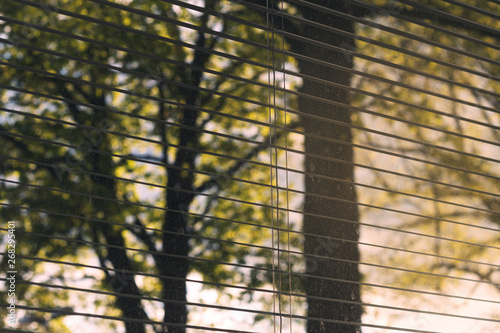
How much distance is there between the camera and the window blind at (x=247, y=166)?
3.24 feet

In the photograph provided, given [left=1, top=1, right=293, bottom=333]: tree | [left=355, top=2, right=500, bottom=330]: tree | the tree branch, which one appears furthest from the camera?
[left=355, top=2, right=500, bottom=330]: tree

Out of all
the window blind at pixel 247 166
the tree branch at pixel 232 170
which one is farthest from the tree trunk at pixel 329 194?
the tree branch at pixel 232 170

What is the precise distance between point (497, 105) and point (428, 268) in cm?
53

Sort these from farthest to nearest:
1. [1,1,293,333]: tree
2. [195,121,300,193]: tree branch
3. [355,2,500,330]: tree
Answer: [355,2,500,330]: tree → [195,121,300,193]: tree branch → [1,1,293,333]: tree

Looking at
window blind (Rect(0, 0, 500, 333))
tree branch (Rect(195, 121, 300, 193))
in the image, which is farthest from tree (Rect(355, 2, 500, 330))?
tree branch (Rect(195, 121, 300, 193))

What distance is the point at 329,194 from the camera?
1.20 m

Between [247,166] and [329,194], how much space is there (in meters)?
0.21

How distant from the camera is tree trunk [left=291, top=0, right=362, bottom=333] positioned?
115cm

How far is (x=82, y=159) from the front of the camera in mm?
1054

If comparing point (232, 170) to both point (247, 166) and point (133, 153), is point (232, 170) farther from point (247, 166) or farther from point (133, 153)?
point (133, 153)

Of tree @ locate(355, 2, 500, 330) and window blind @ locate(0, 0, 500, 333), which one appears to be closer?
window blind @ locate(0, 0, 500, 333)

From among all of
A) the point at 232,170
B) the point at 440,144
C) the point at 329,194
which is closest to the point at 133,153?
the point at 232,170

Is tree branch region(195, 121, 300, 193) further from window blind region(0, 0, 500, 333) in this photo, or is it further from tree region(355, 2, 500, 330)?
tree region(355, 2, 500, 330)

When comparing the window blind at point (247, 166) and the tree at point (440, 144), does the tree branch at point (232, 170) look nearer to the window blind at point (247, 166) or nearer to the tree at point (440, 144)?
the window blind at point (247, 166)
